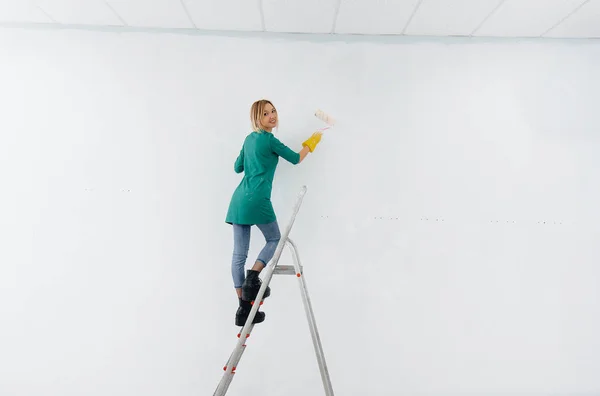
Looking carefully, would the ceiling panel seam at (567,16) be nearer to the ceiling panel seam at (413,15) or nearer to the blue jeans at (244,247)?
the ceiling panel seam at (413,15)

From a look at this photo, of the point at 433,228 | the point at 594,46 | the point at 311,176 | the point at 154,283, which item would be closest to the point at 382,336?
the point at 433,228

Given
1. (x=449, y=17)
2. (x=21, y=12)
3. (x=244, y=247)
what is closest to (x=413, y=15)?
(x=449, y=17)

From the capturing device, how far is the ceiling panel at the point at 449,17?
203 centimetres

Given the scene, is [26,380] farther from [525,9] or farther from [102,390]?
[525,9]

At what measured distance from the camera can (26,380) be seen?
2.13m

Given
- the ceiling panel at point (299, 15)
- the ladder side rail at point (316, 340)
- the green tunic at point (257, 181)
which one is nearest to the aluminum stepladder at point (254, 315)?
the ladder side rail at point (316, 340)

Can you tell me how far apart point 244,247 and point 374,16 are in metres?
1.39

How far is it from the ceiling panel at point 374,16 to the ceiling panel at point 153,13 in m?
0.84

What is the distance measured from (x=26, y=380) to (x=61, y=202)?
3.15 feet

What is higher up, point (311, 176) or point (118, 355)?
point (311, 176)

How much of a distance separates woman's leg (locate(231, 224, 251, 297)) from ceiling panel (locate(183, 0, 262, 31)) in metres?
1.12

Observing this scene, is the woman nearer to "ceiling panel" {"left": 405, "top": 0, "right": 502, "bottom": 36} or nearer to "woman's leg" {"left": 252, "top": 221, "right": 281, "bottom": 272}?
"woman's leg" {"left": 252, "top": 221, "right": 281, "bottom": 272}

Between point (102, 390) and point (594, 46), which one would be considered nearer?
point (102, 390)

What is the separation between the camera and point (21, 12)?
2.17 m
